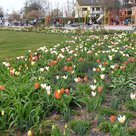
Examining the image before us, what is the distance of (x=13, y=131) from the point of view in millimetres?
3932

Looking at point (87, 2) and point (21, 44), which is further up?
point (87, 2)

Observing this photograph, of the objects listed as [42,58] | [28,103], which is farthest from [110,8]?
[28,103]

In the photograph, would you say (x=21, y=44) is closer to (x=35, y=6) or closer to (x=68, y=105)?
(x=68, y=105)

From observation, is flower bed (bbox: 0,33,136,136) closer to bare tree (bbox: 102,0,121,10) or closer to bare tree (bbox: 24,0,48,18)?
bare tree (bbox: 102,0,121,10)

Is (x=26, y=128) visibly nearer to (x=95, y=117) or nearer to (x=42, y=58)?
(x=95, y=117)

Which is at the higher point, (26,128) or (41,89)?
(41,89)

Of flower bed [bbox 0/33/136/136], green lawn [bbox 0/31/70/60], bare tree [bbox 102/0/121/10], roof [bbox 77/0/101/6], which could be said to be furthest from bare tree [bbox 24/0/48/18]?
flower bed [bbox 0/33/136/136]

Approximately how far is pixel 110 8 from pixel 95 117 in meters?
57.5

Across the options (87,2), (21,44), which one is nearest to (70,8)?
(87,2)

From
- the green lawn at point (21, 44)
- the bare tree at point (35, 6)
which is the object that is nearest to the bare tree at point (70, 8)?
the bare tree at point (35, 6)

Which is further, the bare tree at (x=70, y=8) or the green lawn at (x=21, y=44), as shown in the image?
the bare tree at (x=70, y=8)

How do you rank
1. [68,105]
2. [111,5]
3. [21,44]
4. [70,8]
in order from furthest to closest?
[70,8], [111,5], [21,44], [68,105]

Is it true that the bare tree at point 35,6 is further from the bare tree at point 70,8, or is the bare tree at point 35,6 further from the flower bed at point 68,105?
the flower bed at point 68,105

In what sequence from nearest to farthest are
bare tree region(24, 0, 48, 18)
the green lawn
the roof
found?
the green lawn, bare tree region(24, 0, 48, 18), the roof
